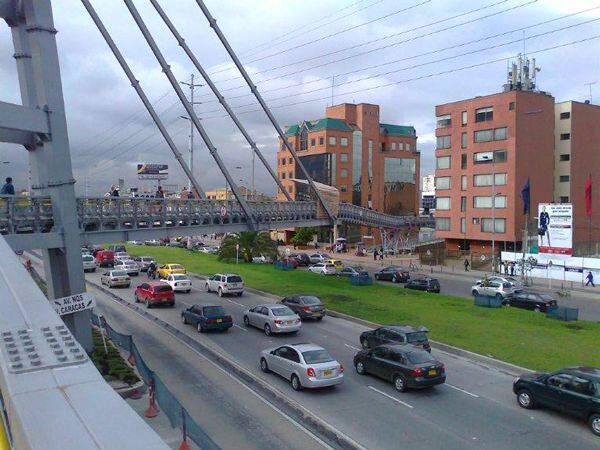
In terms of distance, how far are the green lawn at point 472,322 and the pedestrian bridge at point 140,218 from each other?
579 centimetres

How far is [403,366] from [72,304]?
9.67 meters

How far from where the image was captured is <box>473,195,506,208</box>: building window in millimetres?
62281

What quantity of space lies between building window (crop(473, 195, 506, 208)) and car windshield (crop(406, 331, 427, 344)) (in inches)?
1807

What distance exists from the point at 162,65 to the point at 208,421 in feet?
64.3

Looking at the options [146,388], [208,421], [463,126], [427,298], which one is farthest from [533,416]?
[463,126]

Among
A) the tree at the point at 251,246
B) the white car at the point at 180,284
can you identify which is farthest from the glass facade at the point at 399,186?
the white car at the point at 180,284

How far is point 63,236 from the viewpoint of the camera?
17.8m

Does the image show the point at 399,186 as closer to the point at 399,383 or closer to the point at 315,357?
the point at 399,383

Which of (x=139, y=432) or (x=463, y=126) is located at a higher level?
(x=463, y=126)

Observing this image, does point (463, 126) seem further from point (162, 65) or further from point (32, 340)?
point (32, 340)

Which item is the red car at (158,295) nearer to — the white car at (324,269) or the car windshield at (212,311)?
the car windshield at (212,311)

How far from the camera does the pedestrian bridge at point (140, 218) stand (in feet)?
55.5

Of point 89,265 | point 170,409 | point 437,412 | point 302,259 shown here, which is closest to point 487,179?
point 302,259

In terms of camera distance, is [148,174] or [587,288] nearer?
[587,288]
